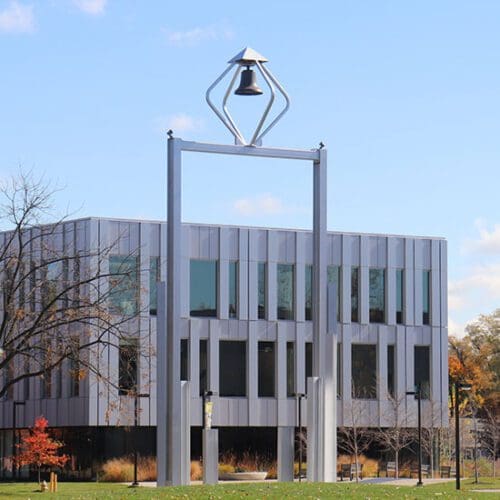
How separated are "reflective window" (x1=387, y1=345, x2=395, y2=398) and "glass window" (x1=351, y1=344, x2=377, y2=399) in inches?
Result: 30.5

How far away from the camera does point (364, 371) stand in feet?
228

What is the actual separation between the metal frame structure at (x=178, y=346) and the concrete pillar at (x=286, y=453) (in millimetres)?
817

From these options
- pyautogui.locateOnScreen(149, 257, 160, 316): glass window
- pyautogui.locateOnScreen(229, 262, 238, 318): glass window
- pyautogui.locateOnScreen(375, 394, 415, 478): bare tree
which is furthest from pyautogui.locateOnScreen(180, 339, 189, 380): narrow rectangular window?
pyautogui.locateOnScreen(375, 394, 415, 478): bare tree

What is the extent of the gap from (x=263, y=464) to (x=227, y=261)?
1005 centimetres

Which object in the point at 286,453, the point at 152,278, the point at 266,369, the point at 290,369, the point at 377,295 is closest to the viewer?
the point at 286,453

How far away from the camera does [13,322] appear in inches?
1599

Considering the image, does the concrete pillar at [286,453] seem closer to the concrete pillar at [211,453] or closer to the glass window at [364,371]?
the concrete pillar at [211,453]

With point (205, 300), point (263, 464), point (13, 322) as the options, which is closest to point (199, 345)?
point (205, 300)

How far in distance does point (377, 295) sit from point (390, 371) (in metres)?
4.00

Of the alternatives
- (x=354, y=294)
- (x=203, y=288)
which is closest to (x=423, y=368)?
(x=354, y=294)

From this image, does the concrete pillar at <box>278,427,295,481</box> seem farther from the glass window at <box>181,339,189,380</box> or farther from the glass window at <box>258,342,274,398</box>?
the glass window at <box>258,342,274,398</box>

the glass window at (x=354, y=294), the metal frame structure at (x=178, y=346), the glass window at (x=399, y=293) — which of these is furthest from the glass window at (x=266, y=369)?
the metal frame structure at (x=178, y=346)

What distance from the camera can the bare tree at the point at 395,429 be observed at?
67.5m

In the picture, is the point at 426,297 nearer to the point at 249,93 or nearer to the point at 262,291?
the point at 262,291
